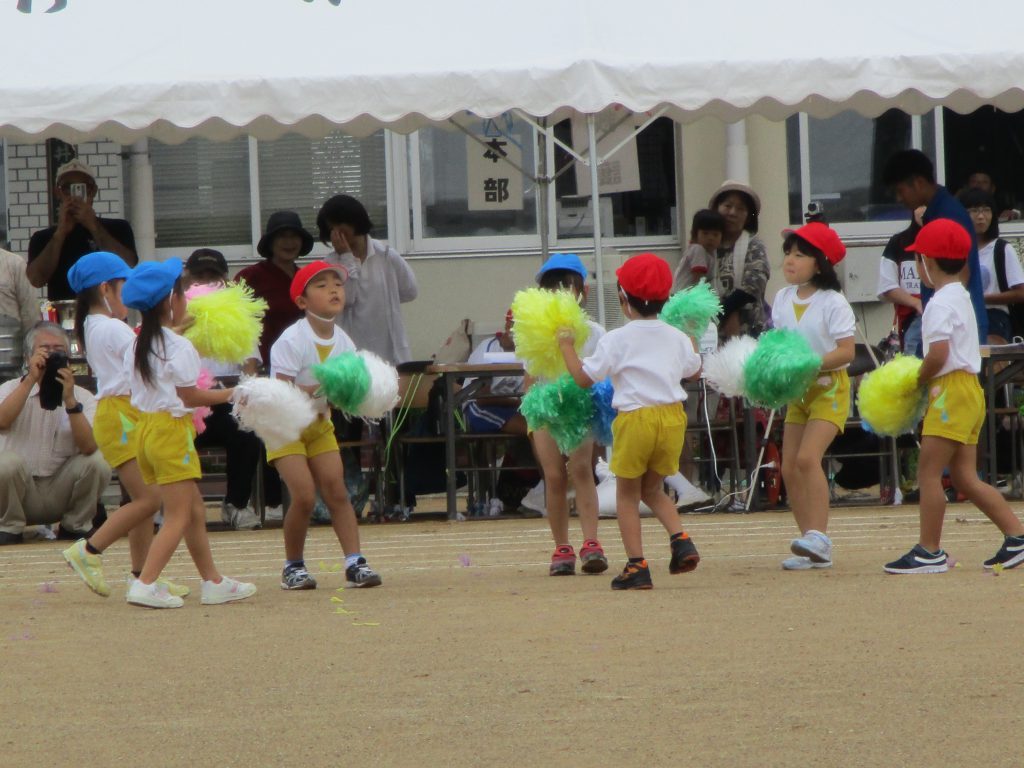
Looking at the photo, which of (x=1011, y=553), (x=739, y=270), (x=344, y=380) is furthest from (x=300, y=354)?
(x=739, y=270)

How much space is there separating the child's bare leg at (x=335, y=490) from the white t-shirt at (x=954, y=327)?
8.49 feet

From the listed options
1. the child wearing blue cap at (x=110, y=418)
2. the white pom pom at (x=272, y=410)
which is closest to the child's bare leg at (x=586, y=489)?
the white pom pom at (x=272, y=410)

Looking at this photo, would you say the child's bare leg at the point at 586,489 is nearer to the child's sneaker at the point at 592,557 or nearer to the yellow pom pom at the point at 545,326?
the child's sneaker at the point at 592,557

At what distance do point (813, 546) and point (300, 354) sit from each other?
2.43 metres

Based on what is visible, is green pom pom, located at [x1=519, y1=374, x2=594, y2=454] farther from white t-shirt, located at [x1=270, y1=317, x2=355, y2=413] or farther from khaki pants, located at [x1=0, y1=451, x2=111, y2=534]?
khaki pants, located at [x1=0, y1=451, x2=111, y2=534]

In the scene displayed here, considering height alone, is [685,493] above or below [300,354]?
below

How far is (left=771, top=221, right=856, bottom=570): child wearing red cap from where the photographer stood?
7.77 m

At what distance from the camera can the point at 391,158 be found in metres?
15.5

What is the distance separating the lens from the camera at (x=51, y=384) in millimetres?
10039

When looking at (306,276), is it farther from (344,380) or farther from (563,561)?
(563,561)

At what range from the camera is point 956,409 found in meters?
7.42

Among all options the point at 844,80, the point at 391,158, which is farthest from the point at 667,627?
the point at 391,158

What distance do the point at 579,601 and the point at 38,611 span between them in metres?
2.27

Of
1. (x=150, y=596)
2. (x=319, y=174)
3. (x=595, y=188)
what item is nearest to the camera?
(x=150, y=596)
